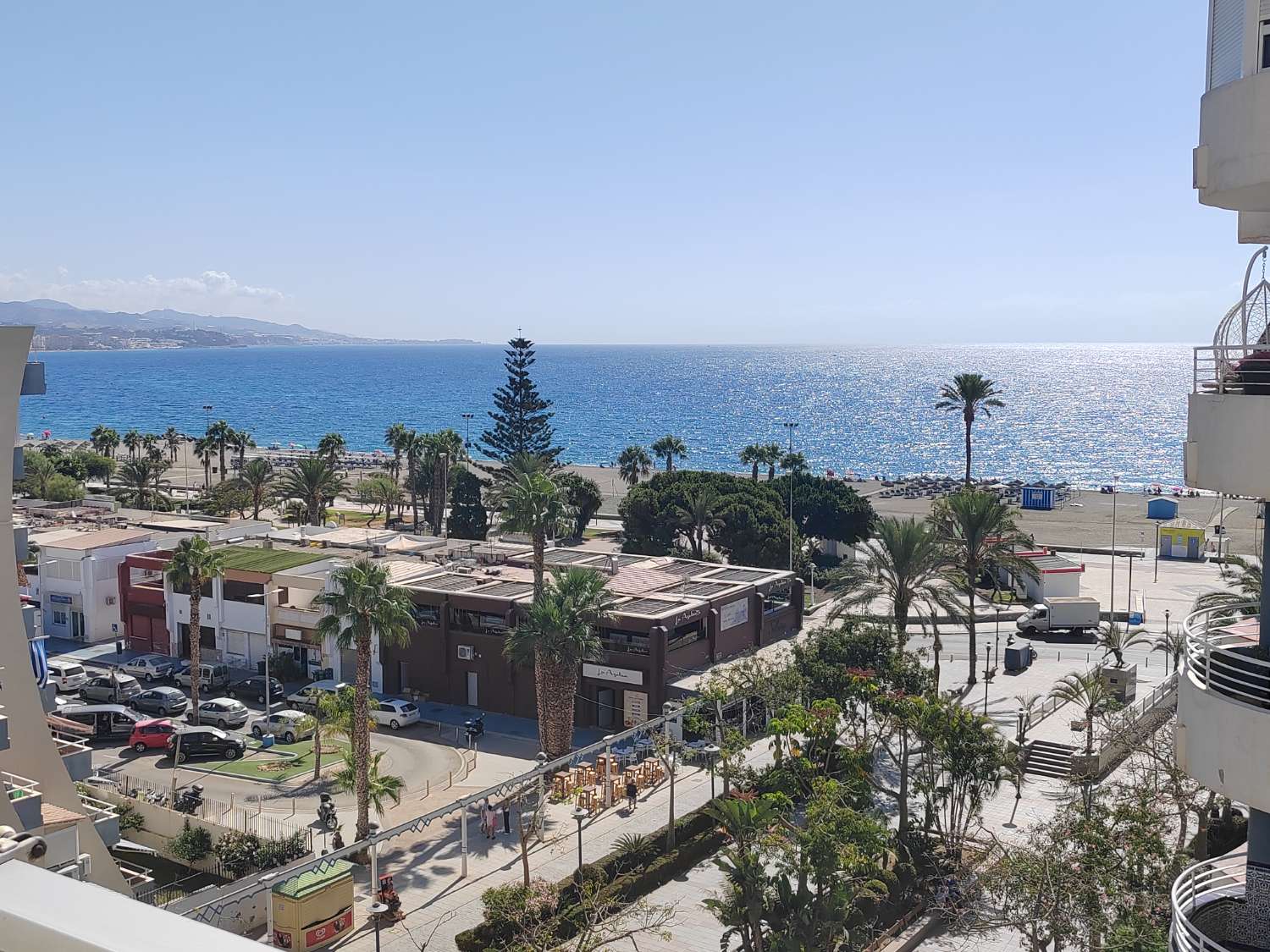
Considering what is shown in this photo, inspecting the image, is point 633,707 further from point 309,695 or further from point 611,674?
point 309,695

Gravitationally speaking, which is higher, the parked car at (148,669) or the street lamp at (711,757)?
the street lamp at (711,757)

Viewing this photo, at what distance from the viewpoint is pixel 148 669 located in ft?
136

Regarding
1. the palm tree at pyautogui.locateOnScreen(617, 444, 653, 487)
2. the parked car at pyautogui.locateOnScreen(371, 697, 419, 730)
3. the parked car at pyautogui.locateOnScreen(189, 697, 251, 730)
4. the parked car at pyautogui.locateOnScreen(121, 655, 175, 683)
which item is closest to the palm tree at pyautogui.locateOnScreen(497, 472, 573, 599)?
the parked car at pyautogui.locateOnScreen(371, 697, 419, 730)

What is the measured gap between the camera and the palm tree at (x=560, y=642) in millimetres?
30500

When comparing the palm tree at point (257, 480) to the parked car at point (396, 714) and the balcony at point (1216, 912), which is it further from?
the balcony at point (1216, 912)

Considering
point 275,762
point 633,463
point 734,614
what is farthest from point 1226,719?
point 633,463

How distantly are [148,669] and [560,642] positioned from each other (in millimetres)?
19446

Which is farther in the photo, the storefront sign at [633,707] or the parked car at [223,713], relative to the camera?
the parked car at [223,713]

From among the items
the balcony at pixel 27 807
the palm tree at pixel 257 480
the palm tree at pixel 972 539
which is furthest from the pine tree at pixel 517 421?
the balcony at pixel 27 807

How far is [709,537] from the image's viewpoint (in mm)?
58312

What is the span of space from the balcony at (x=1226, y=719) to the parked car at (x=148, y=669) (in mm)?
39937

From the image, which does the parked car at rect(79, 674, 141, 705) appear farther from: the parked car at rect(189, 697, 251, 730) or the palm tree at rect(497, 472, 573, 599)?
the palm tree at rect(497, 472, 573, 599)

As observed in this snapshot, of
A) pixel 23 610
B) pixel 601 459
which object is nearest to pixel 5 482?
pixel 23 610

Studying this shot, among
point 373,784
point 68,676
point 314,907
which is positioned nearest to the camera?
point 314,907
